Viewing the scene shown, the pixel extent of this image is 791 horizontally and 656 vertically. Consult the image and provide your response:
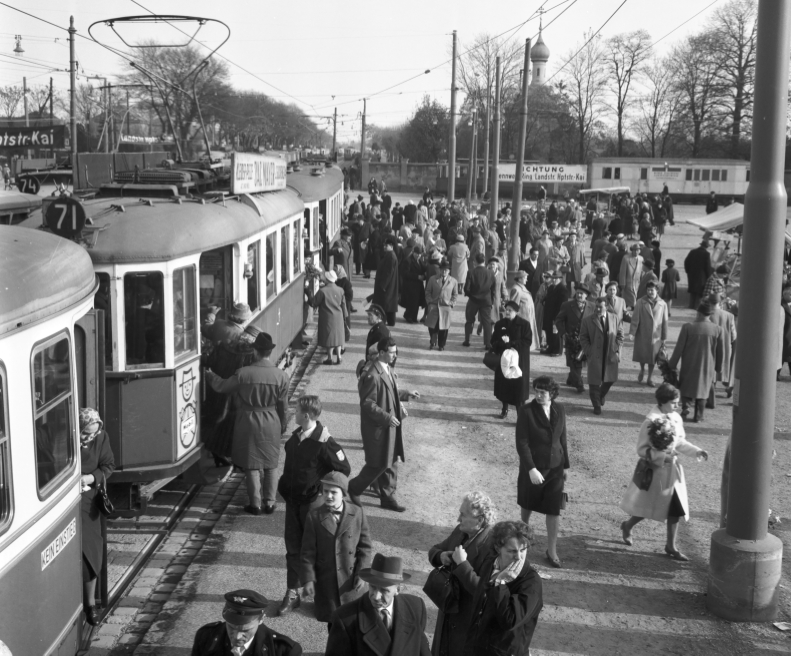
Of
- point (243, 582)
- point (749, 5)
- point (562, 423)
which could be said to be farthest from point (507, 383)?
point (749, 5)

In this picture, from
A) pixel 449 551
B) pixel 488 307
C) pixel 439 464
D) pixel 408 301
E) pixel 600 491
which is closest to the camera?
pixel 449 551

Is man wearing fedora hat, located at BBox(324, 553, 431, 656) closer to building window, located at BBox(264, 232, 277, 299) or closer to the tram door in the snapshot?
the tram door

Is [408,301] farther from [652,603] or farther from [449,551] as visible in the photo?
[449,551]

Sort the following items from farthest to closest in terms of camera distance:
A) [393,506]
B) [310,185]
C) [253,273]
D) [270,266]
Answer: [310,185] → [270,266] → [253,273] → [393,506]

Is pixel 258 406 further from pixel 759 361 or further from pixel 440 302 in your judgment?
pixel 440 302

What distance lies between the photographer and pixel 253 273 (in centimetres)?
1056

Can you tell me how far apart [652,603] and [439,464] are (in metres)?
3.51

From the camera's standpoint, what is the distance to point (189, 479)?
9.02m

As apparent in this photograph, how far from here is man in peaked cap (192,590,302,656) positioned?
14.1 ft

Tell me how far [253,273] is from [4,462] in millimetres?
6209

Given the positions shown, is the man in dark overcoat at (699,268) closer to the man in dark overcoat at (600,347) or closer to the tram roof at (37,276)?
the man in dark overcoat at (600,347)

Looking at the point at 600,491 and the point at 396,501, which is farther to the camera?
the point at 600,491

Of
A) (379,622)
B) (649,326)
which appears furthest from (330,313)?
(379,622)

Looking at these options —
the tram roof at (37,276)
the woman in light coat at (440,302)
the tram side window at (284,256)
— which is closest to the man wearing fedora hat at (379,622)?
the tram roof at (37,276)
